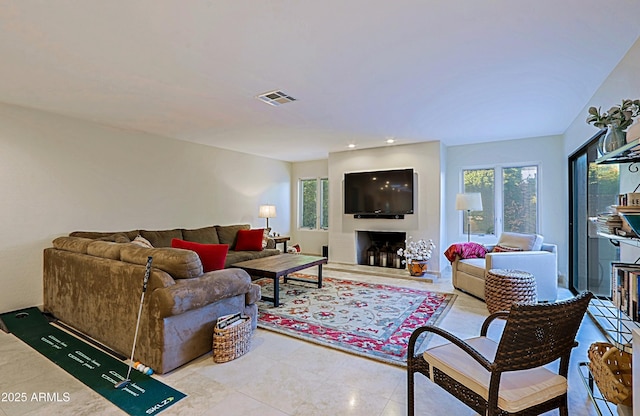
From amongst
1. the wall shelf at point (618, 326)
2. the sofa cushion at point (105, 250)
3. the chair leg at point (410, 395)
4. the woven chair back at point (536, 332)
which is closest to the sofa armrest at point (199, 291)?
the sofa cushion at point (105, 250)

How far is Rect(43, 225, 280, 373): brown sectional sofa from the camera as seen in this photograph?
2.24 m

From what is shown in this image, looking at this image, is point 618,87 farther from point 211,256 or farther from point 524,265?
point 211,256

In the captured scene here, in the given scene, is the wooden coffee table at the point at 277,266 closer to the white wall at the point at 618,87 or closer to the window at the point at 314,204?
the window at the point at 314,204

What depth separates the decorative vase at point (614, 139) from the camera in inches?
73.4

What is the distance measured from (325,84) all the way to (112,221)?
3.75 metres

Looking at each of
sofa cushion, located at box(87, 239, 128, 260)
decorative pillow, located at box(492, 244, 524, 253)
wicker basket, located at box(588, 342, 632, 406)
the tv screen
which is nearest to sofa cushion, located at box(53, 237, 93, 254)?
sofa cushion, located at box(87, 239, 128, 260)

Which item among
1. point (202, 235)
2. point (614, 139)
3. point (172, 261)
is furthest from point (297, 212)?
point (614, 139)

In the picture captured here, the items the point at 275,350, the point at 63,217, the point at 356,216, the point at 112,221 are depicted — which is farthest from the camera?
the point at 356,216

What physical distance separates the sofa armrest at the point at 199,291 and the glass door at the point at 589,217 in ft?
10.8

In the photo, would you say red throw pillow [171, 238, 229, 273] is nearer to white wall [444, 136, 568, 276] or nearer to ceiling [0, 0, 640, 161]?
ceiling [0, 0, 640, 161]

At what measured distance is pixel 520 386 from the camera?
138 cm

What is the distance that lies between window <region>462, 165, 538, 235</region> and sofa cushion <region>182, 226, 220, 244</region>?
4.76m

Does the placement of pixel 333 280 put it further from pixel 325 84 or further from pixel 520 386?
pixel 520 386

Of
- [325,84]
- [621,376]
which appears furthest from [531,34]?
[621,376]
